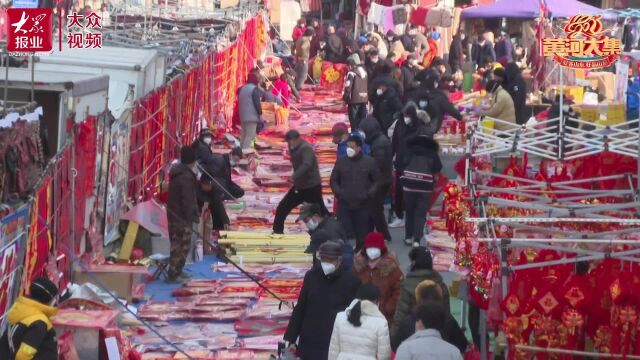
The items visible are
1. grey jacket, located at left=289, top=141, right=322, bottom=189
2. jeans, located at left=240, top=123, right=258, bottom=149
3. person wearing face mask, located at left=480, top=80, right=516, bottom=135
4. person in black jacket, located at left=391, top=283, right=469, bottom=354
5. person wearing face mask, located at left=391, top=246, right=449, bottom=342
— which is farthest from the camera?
jeans, located at left=240, top=123, right=258, bottom=149

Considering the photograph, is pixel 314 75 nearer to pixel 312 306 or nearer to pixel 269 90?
pixel 269 90

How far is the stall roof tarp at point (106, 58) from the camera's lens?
1861 centimetres

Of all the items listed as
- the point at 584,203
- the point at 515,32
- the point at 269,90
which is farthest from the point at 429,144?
the point at 515,32

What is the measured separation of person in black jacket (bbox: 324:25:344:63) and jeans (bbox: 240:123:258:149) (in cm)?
1134

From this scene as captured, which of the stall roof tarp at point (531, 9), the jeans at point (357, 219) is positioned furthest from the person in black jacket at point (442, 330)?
the stall roof tarp at point (531, 9)

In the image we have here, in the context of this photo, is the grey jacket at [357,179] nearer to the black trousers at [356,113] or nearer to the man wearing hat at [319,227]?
the man wearing hat at [319,227]

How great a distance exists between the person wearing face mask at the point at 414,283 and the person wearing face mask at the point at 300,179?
6601 millimetres

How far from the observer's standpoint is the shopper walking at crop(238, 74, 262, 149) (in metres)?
24.9

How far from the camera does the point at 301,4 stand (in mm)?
49625

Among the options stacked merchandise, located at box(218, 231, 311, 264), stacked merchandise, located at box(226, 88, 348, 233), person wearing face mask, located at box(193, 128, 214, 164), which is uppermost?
person wearing face mask, located at box(193, 128, 214, 164)

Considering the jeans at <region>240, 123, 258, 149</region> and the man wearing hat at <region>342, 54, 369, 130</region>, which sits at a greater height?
the man wearing hat at <region>342, 54, 369, 130</region>

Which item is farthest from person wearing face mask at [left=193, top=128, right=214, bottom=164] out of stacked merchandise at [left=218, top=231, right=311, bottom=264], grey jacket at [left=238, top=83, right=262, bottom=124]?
grey jacket at [left=238, top=83, right=262, bottom=124]

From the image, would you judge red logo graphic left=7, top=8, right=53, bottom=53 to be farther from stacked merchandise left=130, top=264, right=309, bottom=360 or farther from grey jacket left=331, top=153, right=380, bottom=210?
grey jacket left=331, top=153, right=380, bottom=210

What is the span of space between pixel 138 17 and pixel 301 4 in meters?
16.4
